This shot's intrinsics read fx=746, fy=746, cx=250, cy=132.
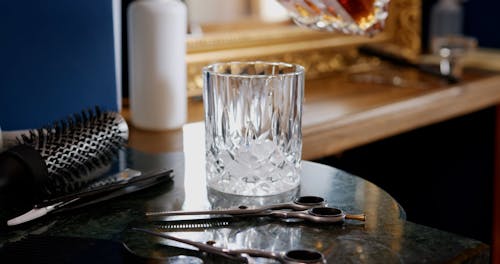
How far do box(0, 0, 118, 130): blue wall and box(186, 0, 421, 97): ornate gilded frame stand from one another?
0.37 metres

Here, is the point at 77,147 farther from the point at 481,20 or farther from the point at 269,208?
the point at 481,20

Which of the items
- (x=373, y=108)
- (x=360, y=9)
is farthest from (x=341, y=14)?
(x=373, y=108)

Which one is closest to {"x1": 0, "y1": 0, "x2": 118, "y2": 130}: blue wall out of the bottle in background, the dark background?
the dark background

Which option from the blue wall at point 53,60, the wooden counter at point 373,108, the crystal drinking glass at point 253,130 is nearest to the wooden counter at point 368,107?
the wooden counter at point 373,108

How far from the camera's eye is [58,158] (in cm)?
76

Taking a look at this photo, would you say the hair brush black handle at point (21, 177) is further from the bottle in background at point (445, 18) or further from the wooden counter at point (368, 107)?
the bottle in background at point (445, 18)

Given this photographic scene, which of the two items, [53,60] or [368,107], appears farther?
[368,107]

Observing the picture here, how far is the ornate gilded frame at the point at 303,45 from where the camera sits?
4.82ft

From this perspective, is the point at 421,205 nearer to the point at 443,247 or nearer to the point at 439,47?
the point at 439,47

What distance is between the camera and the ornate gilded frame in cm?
147

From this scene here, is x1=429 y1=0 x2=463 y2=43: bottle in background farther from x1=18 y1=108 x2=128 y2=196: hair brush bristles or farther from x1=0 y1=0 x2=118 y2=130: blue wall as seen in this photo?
x1=18 y1=108 x2=128 y2=196: hair brush bristles

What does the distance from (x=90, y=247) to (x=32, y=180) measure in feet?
0.32

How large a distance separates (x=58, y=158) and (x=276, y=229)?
0.24 meters

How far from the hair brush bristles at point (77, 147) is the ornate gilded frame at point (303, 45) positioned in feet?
1.94
